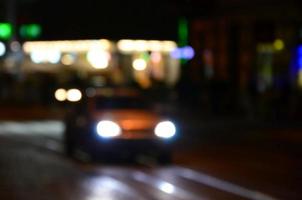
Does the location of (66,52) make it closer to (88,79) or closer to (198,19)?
(88,79)

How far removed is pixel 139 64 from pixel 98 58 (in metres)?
3.22

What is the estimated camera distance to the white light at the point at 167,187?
16203mm

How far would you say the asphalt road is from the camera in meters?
15.8

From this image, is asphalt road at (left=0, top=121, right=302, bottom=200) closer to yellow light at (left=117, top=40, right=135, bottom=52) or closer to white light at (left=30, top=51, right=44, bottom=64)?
yellow light at (left=117, top=40, right=135, bottom=52)

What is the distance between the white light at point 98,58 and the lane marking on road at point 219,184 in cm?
3657

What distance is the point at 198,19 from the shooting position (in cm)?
4628

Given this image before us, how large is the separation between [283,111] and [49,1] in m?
31.6

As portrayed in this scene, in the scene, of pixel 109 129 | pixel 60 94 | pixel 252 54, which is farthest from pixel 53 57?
pixel 109 129

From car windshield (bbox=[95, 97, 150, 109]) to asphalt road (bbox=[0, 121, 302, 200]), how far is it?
1349 millimetres

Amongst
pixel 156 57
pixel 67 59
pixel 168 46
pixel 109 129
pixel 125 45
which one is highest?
pixel 168 46

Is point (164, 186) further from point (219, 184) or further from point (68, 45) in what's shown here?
point (68, 45)

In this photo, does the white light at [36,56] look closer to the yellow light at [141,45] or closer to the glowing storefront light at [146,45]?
the glowing storefront light at [146,45]

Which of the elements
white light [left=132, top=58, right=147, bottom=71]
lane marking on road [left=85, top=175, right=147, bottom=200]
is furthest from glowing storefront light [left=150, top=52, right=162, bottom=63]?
lane marking on road [left=85, top=175, right=147, bottom=200]

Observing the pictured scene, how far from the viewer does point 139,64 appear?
59125 millimetres
